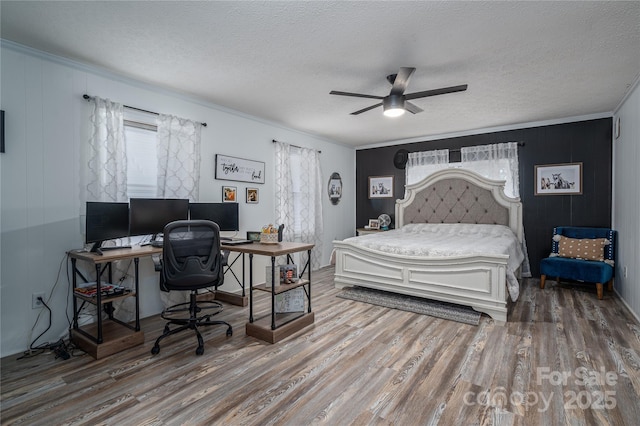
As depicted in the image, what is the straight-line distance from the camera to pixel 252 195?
4434 millimetres

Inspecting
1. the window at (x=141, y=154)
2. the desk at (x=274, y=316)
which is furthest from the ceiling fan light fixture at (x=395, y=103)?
the window at (x=141, y=154)

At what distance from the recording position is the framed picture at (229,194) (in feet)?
13.4

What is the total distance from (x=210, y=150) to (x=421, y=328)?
126 inches

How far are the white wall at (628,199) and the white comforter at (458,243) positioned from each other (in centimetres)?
103

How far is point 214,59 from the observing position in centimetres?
273

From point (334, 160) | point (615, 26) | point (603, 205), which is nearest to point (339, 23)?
point (615, 26)

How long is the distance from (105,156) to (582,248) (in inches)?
226

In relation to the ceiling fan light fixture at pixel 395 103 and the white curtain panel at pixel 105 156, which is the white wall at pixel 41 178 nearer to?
the white curtain panel at pixel 105 156

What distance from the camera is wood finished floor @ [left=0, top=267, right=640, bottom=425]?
173 centimetres

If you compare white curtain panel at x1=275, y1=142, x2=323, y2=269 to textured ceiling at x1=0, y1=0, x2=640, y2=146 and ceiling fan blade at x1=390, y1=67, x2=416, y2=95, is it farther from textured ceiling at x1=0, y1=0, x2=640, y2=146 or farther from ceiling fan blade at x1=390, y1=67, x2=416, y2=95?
ceiling fan blade at x1=390, y1=67, x2=416, y2=95

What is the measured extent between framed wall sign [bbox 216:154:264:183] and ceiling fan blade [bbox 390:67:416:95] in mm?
2271

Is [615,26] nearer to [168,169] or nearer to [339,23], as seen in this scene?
[339,23]

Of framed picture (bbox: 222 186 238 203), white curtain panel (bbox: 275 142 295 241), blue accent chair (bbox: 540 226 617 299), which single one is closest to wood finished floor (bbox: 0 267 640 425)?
blue accent chair (bbox: 540 226 617 299)

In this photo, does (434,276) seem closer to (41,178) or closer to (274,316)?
(274,316)
